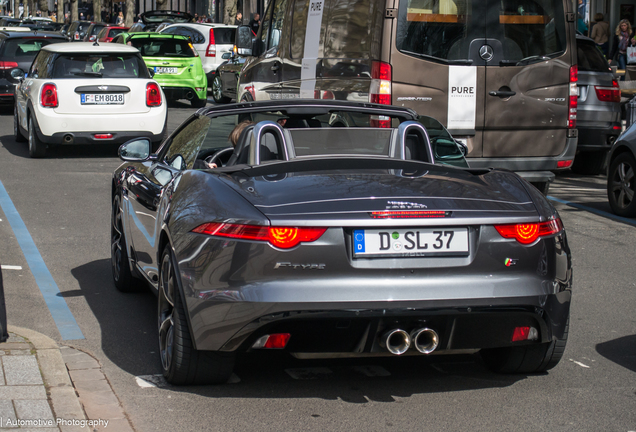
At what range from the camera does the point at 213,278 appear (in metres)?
3.99

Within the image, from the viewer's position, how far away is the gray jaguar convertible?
12.7 feet

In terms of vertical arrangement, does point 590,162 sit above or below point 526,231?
below

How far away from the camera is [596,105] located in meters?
12.7

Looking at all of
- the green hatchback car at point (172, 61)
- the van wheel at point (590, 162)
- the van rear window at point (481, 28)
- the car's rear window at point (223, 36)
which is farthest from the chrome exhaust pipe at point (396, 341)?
the car's rear window at point (223, 36)

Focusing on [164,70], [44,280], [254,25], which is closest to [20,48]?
[164,70]

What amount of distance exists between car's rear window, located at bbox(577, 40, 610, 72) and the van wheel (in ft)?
3.80

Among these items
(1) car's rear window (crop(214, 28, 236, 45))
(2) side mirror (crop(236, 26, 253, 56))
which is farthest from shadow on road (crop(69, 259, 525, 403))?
(1) car's rear window (crop(214, 28, 236, 45))

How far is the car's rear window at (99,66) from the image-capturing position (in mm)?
13695

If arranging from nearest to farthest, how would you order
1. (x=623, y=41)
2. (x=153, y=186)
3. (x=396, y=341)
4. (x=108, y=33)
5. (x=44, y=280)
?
(x=396, y=341) < (x=153, y=186) < (x=44, y=280) < (x=623, y=41) < (x=108, y=33)

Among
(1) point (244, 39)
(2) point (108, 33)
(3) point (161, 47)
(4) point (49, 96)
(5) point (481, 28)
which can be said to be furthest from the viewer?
(2) point (108, 33)

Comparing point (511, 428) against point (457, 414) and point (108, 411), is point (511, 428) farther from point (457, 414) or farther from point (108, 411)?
point (108, 411)

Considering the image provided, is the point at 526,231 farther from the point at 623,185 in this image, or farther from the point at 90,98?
the point at 90,98

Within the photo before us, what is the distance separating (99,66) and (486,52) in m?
6.75

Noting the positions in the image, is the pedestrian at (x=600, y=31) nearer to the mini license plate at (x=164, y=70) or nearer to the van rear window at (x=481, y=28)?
the mini license plate at (x=164, y=70)
